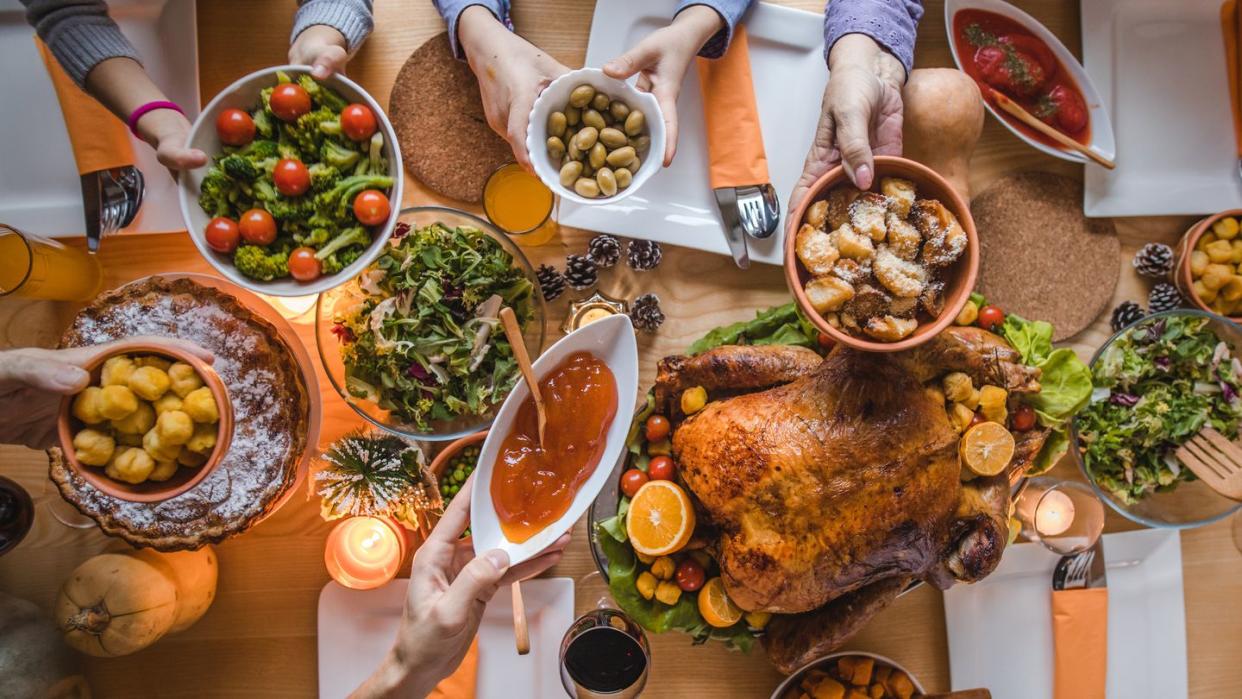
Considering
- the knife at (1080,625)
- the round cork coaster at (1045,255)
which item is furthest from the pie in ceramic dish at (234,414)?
the knife at (1080,625)

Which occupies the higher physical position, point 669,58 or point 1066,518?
point 669,58

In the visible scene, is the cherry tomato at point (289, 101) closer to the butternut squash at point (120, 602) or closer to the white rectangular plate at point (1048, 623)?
the butternut squash at point (120, 602)

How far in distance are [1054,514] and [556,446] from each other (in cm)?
116

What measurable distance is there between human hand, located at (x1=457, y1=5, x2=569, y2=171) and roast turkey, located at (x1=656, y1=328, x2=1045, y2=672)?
0.60 m

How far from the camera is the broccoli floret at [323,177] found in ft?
4.41

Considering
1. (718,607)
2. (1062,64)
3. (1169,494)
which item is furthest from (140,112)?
(1169,494)

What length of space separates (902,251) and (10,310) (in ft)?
6.11

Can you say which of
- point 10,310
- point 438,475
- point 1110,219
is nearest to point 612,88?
point 438,475

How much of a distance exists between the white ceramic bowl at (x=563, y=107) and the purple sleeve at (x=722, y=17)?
0.95ft

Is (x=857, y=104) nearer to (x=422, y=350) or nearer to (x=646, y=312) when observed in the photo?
(x=646, y=312)

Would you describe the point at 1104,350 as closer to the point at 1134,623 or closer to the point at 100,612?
the point at 1134,623

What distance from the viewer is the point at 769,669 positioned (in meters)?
1.82

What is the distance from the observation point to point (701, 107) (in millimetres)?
1815

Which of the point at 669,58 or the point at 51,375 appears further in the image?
the point at 669,58
